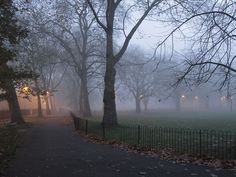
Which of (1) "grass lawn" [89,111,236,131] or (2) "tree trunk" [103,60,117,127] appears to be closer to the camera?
(2) "tree trunk" [103,60,117,127]

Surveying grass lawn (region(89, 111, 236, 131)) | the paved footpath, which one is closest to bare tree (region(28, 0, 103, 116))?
grass lawn (region(89, 111, 236, 131))

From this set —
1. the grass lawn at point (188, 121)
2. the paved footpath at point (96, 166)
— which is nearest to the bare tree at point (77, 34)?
the grass lawn at point (188, 121)

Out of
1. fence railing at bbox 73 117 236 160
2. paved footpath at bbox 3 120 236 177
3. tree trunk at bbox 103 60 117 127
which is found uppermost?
tree trunk at bbox 103 60 117 127

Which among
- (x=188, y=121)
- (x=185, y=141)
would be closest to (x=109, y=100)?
(x=185, y=141)

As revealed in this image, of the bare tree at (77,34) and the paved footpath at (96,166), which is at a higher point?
the bare tree at (77,34)

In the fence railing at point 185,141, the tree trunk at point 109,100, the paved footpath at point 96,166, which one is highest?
the tree trunk at point 109,100

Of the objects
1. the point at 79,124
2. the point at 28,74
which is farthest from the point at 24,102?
the point at 28,74

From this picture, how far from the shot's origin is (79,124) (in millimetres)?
30109

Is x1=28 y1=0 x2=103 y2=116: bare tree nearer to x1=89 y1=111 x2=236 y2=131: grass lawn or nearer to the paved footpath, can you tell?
x1=89 y1=111 x2=236 y2=131: grass lawn

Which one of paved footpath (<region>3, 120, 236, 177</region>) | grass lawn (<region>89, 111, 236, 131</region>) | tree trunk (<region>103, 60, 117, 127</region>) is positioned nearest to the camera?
paved footpath (<region>3, 120, 236, 177</region>)

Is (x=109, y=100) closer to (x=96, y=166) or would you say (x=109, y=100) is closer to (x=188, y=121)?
(x=188, y=121)

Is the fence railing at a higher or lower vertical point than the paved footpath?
higher

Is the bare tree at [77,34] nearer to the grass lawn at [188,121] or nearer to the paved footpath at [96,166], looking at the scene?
the grass lawn at [188,121]

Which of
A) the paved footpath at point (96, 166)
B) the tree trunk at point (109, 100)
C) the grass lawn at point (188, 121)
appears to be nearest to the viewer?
the paved footpath at point (96, 166)
